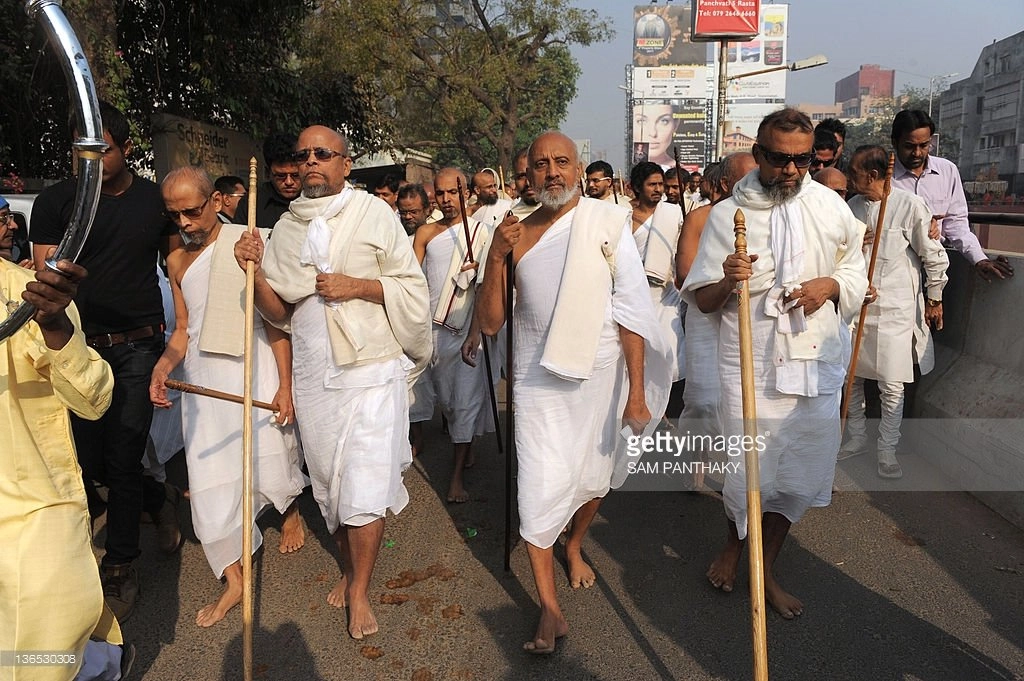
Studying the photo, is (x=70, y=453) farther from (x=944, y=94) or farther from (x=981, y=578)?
(x=944, y=94)

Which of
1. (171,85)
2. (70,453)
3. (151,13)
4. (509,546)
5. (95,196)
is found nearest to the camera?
(95,196)

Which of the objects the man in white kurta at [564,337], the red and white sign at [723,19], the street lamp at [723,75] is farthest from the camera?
the red and white sign at [723,19]

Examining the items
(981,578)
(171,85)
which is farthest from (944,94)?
(981,578)

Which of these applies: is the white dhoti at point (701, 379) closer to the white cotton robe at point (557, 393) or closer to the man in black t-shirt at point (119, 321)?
the white cotton robe at point (557, 393)

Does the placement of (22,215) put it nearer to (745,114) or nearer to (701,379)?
(701,379)

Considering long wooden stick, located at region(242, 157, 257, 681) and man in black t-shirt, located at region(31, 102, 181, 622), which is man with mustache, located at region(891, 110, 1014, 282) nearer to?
long wooden stick, located at region(242, 157, 257, 681)

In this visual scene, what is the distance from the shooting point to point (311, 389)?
12.6ft

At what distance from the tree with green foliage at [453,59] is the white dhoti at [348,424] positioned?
13971mm

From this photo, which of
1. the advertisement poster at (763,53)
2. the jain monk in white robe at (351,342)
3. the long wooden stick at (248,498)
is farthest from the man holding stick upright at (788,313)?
the advertisement poster at (763,53)

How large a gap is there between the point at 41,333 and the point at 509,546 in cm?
240

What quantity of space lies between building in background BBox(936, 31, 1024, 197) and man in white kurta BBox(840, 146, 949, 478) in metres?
43.5

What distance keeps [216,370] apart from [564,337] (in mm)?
1681

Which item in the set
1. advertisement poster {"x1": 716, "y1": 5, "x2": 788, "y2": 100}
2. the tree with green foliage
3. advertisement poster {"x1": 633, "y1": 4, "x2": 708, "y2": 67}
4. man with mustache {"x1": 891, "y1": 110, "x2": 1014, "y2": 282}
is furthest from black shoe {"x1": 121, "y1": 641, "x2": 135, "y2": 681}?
advertisement poster {"x1": 716, "y1": 5, "x2": 788, "y2": 100}

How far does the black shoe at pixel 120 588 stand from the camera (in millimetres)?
3736
